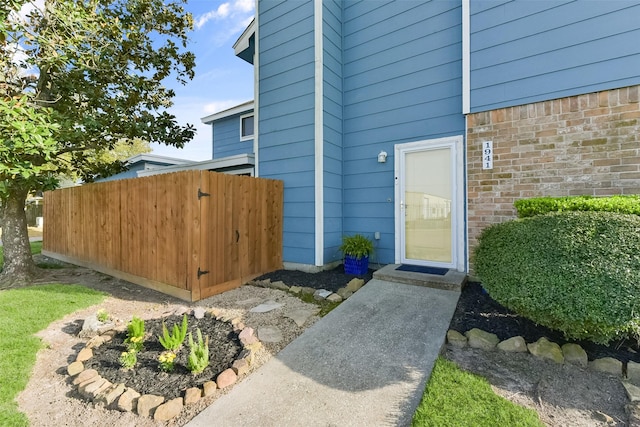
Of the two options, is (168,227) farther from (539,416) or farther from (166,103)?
(539,416)

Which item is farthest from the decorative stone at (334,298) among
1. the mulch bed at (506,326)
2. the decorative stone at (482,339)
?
the decorative stone at (482,339)

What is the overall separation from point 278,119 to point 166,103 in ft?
8.00

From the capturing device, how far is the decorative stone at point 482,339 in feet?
8.75

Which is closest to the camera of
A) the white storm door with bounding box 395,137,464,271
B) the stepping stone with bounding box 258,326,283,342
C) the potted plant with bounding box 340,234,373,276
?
the stepping stone with bounding box 258,326,283,342

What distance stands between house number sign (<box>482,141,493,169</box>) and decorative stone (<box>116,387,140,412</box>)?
4.79m

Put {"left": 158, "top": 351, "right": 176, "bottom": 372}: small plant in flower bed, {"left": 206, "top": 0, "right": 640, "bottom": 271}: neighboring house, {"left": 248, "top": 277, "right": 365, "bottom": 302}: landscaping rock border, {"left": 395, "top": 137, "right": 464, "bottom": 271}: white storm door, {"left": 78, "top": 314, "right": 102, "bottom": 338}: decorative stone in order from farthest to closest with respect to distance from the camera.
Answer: {"left": 395, "top": 137, "right": 464, "bottom": 271}: white storm door
{"left": 248, "top": 277, "right": 365, "bottom": 302}: landscaping rock border
{"left": 206, "top": 0, "right": 640, "bottom": 271}: neighboring house
{"left": 78, "top": 314, "right": 102, "bottom": 338}: decorative stone
{"left": 158, "top": 351, "right": 176, "bottom": 372}: small plant in flower bed

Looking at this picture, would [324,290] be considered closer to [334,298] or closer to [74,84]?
[334,298]

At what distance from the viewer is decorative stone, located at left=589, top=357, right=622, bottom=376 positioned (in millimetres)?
2240

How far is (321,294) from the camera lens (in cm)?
407

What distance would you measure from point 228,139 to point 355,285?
8.40 meters

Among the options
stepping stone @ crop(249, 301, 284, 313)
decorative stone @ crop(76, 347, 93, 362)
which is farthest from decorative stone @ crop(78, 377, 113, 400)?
stepping stone @ crop(249, 301, 284, 313)

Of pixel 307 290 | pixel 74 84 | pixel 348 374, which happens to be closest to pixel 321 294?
pixel 307 290

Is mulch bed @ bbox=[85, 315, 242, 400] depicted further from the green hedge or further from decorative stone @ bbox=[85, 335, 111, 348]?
the green hedge

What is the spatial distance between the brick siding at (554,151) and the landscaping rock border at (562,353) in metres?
1.92
